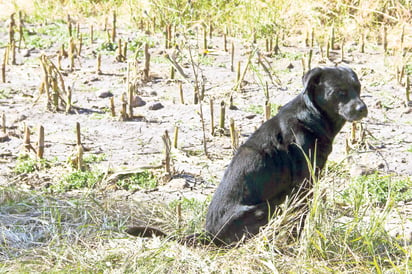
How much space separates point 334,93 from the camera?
5250 millimetres

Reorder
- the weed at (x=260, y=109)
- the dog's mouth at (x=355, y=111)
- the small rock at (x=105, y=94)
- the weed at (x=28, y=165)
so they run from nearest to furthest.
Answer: the dog's mouth at (x=355, y=111) < the weed at (x=28, y=165) < the weed at (x=260, y=109) < the small rock at (x=105, y=94)

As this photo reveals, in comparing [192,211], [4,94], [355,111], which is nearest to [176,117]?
[4,94]

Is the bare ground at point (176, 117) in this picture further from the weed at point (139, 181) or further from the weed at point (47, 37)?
the weed at point (47, 37)

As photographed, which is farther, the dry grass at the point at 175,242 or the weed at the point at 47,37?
the weed at the point at 47,37

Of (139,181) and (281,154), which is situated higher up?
(281,154)

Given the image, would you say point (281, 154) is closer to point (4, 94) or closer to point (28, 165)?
point (28, 165)

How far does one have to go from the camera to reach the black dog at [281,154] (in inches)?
200

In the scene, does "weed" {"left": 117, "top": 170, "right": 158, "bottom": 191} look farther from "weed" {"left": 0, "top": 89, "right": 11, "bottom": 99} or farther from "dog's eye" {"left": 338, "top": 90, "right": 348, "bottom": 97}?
"weed" {"left": 0, "top": 89, "right": 11, "bottom": 99}

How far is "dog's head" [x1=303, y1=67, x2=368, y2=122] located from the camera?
5227 mm

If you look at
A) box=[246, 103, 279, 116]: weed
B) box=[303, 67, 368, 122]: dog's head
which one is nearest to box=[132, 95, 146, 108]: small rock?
box=[246, 103, 279, 116]: weed

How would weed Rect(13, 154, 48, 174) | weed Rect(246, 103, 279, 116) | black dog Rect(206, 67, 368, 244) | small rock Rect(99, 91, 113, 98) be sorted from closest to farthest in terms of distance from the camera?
black dog Rect(206, 67, 368, 244) < weed Rect(13, 154, 48, 174) < weed Rect(246, 103, 279, 116) < small rock Rect(99, 91, 113, 98)

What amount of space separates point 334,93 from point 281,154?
544 millimetres

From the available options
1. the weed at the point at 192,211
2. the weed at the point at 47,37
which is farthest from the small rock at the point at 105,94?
the weed at the point at 192,211

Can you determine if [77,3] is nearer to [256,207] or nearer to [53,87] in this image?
[53,87]
